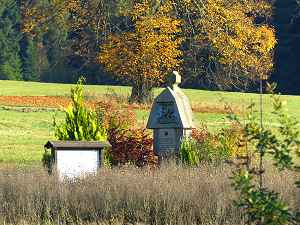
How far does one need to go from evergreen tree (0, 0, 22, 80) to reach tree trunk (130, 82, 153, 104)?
46.2m

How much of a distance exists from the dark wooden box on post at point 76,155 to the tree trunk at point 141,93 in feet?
69.5

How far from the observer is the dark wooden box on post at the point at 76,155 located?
16328mm

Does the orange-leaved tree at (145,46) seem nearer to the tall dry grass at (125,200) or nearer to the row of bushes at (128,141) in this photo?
the row of bushes at (128,141)

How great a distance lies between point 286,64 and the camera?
67875 mm

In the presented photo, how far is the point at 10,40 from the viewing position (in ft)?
288

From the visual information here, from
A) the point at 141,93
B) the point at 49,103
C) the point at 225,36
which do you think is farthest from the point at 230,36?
the point at 49,103

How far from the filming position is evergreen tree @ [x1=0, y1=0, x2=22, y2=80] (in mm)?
83688

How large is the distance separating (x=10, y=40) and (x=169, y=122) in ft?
232

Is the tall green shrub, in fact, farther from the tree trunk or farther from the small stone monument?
the tree trunk

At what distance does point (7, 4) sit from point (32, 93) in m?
45.7

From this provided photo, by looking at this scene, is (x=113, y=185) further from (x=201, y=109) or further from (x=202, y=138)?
(x=201, y=109)

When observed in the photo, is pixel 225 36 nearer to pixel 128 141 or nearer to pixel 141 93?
pixel 141 93

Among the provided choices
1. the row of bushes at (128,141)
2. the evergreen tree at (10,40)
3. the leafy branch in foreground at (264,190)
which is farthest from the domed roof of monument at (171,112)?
the evergreen tree at (10,40)

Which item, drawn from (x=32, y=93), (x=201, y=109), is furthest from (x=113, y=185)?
(x=32, y=93)
